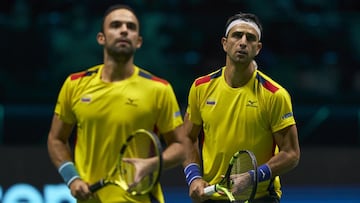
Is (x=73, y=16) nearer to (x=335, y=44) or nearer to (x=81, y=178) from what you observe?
(x=335, y=44)

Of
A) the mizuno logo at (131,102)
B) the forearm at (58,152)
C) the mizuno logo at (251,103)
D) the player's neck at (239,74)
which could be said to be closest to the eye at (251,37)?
the player's neck at (239,74)

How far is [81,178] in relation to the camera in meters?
6.93

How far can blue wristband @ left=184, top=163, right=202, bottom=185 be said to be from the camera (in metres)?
7.54

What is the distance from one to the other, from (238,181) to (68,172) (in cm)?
112

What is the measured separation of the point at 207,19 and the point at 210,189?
5.39 metres

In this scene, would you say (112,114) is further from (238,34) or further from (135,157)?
(238,34)

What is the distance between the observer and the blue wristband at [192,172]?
7543 millimetres

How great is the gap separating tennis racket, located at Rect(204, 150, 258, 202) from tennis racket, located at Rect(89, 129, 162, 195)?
25.5 inches

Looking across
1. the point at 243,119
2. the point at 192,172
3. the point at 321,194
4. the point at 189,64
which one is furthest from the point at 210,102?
Answer: the point at 189,64

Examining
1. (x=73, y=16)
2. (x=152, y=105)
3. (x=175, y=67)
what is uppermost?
(x=73, y=16)

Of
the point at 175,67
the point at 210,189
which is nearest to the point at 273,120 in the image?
the point at 210,189

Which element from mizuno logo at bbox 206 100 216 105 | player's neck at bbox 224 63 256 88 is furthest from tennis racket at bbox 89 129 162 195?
player's neck at bbox 224 63 256 88

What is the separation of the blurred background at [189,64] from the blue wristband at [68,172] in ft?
13.2

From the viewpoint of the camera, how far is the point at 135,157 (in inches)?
269
